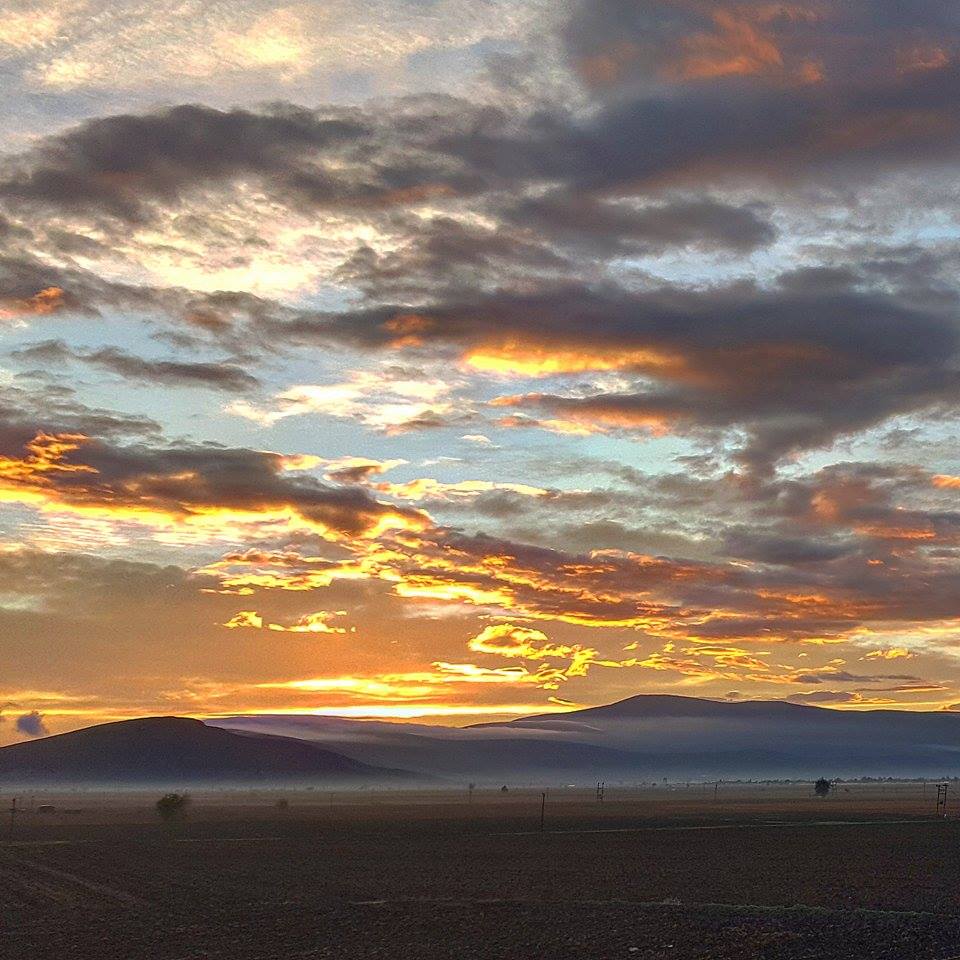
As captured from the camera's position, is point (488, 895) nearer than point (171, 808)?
Yes

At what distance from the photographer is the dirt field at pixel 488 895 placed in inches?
1168

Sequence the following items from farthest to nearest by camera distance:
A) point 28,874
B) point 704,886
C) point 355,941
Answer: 1. point 28,874
2. point 704,886
3. point 355,941

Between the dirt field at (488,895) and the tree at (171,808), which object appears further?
the tree at (171,808)

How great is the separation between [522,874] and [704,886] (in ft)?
26.5

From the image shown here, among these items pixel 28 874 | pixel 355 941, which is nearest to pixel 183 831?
pixel 28 874

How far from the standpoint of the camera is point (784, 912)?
32.9 m

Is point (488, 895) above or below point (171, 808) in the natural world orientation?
below

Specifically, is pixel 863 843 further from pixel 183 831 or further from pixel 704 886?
pixel 183 831

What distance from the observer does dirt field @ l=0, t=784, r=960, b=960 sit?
29.7 m

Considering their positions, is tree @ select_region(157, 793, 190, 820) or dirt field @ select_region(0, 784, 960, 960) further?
tree @ select_region(157, 793, 190, 820)

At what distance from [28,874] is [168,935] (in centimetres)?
2331

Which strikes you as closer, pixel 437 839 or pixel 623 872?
pixel 623 872

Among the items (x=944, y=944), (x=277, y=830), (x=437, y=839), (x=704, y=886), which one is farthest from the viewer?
(x=277, y=830)

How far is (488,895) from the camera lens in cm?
4144
